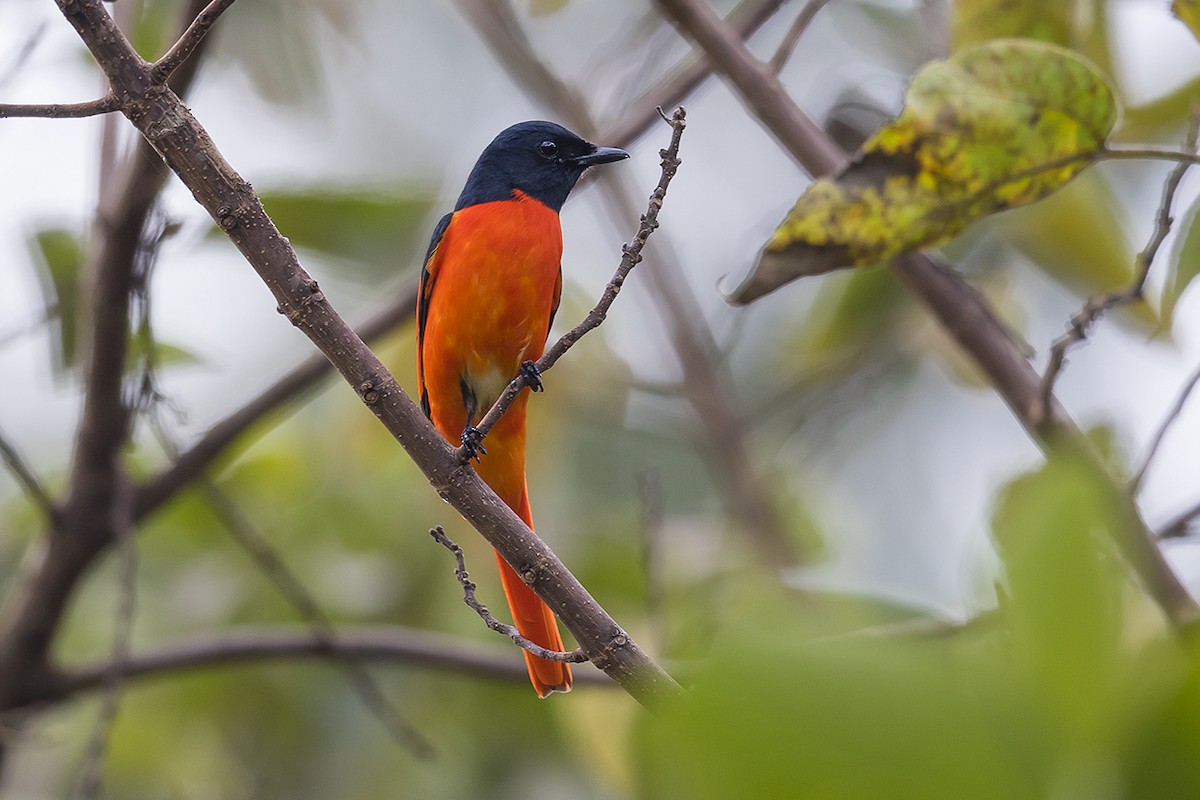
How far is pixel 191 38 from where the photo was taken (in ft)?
5.45

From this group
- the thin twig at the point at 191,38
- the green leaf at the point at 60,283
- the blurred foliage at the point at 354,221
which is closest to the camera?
the thin twig at the point at 191,38

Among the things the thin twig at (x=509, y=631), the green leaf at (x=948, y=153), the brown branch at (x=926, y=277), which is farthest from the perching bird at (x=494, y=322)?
the green leaf at (x=948, y=153)

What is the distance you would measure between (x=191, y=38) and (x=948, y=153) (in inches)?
47.0

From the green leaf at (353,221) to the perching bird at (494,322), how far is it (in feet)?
0.67

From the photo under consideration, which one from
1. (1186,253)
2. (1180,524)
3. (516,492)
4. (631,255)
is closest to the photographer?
(1186,253)

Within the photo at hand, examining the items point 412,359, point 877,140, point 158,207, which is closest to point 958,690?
point 877,140

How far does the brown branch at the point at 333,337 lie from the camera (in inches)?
68.0

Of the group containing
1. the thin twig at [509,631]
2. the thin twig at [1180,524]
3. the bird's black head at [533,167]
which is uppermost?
the bird's black head at [533,167]

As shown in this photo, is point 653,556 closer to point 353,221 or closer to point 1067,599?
point 353,221

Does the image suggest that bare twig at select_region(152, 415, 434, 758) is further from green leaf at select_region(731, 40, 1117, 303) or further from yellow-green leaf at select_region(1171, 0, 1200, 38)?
yellow-green leaf at select_region(1171, 0, 1200, 38)

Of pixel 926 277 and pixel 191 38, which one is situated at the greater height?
pixel 191 38

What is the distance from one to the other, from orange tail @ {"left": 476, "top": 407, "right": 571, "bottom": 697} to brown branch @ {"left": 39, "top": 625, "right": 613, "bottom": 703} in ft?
0.50

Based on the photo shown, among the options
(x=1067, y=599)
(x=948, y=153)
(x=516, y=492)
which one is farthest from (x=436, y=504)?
(x=1067, y=599)

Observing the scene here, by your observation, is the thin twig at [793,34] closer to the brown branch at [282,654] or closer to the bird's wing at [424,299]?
the bird's wing at [424,299]
